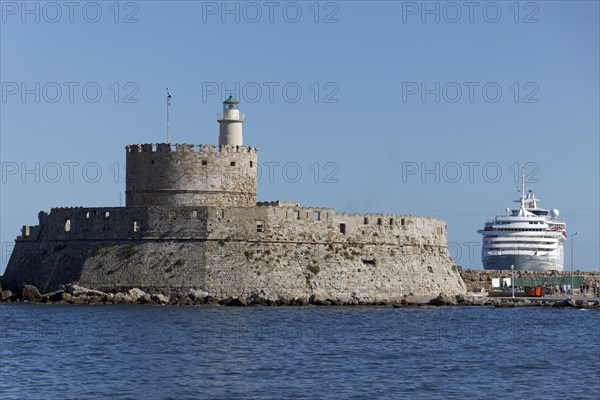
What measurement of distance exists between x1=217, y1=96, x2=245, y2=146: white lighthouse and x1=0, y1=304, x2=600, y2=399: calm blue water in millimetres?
10627

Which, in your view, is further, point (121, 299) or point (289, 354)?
point (121, 299)

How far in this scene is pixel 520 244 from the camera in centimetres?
8938

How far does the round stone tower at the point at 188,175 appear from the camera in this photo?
53.1 meters

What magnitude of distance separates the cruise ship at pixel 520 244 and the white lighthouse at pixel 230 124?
3728 cm

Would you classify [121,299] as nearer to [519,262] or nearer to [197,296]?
[197,296]

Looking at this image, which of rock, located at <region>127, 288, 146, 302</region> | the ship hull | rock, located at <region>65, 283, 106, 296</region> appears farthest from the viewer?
the ship hull

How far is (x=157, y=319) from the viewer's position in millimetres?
41500

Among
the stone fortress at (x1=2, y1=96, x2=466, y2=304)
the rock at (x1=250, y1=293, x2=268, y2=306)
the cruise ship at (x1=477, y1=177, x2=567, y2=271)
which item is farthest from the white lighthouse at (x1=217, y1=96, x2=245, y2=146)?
the cruise ship at (x1=477, y1=177, x2=567, y2=271)

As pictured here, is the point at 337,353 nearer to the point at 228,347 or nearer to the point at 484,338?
the point at 228,347

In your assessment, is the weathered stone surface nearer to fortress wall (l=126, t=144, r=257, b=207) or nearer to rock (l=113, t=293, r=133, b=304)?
fortress wall (l=126, t=144, r=257, b=207)

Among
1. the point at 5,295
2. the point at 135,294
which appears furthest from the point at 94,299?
the point at 5,295

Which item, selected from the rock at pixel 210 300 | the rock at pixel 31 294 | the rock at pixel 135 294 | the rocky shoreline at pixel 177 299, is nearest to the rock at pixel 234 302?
the rocky shoreline at pixel 177 299

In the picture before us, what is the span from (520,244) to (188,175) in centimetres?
4205

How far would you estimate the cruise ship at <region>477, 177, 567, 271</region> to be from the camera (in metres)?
88.6
